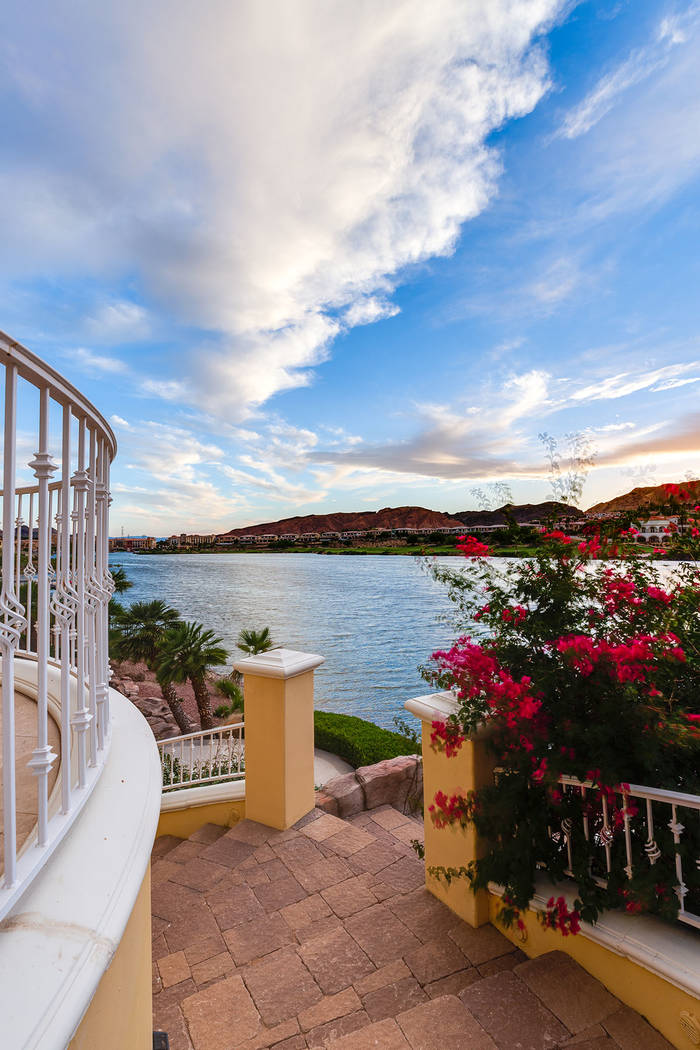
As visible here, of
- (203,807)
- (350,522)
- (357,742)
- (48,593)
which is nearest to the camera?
(48,593)

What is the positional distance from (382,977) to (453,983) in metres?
A: 0.34

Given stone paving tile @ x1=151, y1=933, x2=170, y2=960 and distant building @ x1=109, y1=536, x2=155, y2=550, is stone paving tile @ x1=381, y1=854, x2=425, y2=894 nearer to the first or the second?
stone paving tile @ x1=151, y1=933, x2=170, y2=960

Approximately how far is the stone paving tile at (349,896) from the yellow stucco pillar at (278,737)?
0.81m

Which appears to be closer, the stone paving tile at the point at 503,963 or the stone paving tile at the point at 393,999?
the stone paving tile at the point at 393,999

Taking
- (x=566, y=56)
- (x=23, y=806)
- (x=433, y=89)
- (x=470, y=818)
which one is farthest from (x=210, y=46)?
(x=470, y=818)

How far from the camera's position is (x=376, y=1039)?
73.3 inches

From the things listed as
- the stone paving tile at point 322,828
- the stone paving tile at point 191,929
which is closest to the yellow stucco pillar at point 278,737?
A: the stone paving tile at point 322,828

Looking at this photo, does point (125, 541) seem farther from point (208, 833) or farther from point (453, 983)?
point (453, 983)

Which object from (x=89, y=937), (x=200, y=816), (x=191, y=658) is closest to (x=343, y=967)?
(x=89, y=937)

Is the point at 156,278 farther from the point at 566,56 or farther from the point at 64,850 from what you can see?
the point at 64,850

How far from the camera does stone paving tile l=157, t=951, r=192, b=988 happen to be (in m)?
2.47

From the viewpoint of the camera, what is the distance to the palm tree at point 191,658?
15016 mm

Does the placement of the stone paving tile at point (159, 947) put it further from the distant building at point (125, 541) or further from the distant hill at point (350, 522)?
the distant hill at point (350, 522)

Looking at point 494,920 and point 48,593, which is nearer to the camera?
point 48,593
